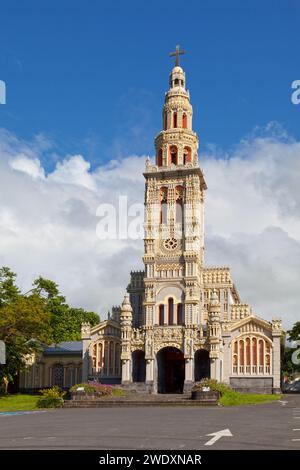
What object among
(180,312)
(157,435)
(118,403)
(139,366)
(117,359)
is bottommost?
(118,403)

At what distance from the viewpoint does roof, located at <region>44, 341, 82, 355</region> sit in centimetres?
7800

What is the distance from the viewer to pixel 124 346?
69.1 metres

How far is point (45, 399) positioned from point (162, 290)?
22546 millimetres

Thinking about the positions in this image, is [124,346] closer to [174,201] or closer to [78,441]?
[174,201]

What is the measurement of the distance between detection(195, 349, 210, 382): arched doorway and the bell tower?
335 centimetres

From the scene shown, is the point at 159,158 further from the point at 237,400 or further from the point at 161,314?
the point at 237,400

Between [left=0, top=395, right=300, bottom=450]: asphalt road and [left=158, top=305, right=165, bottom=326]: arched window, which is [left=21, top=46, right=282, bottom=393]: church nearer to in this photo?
[left=158, top=305, right=165, bottom=326]: arched window

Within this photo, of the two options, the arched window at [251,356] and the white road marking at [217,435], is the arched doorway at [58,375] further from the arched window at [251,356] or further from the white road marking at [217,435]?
the white road marking at [217,435]

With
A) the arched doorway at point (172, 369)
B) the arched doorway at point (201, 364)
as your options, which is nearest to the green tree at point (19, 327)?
the arched doorway at point (172, 369)

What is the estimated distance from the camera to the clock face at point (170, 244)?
72375 mm

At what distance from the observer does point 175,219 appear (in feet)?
242

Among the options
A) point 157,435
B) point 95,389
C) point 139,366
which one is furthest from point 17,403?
point 157,435

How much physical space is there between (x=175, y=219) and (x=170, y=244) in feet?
10.1
